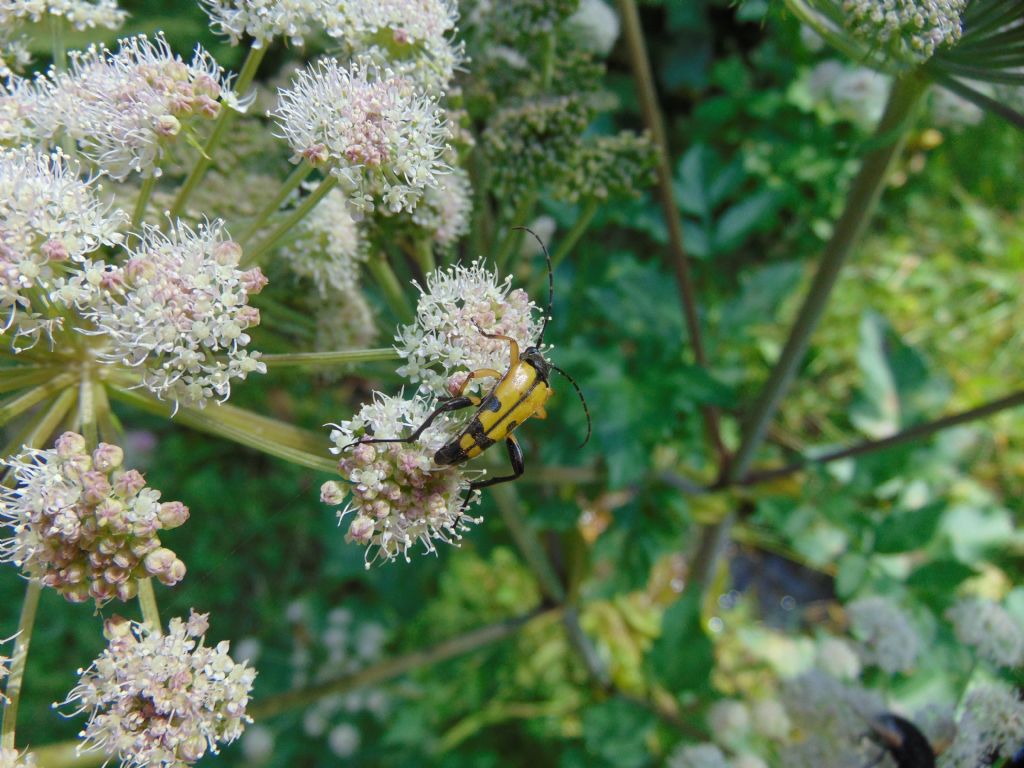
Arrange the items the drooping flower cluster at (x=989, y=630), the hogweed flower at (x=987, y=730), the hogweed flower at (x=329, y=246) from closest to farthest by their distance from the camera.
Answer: the hogweed flower at (x=987, y=730)
the hogweed flower at (x=329, y=246)
the drooping flower cluster at (x=989, y=630)

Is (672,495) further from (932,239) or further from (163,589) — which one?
(932,239)

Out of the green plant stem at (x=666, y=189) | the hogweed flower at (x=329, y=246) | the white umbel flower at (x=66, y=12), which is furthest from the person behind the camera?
the green plant stem at (x=666, y=189)

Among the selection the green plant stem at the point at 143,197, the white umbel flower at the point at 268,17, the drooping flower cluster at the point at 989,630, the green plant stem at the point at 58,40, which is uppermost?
the white umbel flower at the point at 268,17

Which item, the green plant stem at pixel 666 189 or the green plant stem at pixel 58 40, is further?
the green plant stem at pixel 666 189

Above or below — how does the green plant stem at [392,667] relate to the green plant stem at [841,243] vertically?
below

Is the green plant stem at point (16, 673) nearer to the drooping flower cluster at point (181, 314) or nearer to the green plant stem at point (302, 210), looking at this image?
the drooping flower cluster at point (181, 314)

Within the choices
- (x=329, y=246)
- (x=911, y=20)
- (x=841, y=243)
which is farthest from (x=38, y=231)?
(x=841, y=243)

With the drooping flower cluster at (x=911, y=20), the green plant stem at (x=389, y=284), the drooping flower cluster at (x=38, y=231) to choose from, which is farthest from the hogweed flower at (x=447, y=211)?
the drooping flower cluster at (x=911, y=20)
